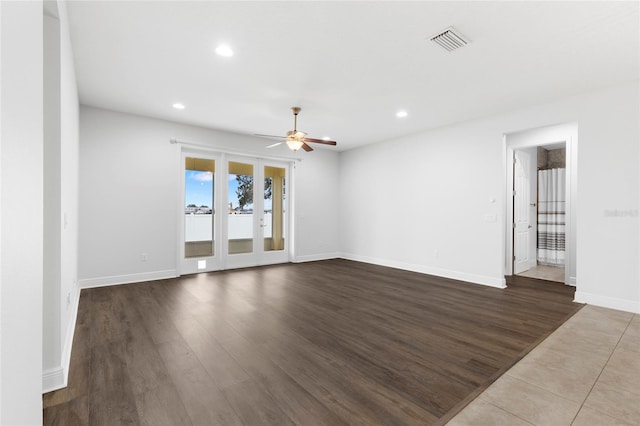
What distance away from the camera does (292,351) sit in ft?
8.68

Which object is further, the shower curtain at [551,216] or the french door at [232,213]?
the shower curtain at [551,216]

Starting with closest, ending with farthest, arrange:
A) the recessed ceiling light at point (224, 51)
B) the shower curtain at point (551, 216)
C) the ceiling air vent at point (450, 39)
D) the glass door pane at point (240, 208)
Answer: the ceiling air vent at point (450, 39) < the recessed ceiling light at point (224, 51) < the glass door pane at point (240, 208) < the shower curtain at point (551, 216)

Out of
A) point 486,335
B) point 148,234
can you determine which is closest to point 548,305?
point 486,335

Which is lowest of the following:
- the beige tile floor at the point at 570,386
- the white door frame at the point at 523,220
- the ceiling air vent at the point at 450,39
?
the beige tile floor at the point at 570,386

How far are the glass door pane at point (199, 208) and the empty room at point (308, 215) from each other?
6 cm

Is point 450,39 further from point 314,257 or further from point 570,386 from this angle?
point 314,257

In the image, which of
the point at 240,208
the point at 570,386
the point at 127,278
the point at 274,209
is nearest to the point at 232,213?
the point at 240,208

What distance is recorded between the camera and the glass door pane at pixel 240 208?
250 inches

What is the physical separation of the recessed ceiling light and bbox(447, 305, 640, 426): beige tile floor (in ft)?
12.0

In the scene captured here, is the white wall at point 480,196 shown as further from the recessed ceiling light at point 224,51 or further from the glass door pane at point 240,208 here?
the recessed ceiling light at point 224,51

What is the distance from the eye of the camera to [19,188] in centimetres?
97

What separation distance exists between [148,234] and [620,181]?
710 cm

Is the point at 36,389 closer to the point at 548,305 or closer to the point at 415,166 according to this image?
the point at 548,305

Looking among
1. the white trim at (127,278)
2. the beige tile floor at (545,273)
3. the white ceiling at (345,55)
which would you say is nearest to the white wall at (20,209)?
the white ceiling at (345,55)
